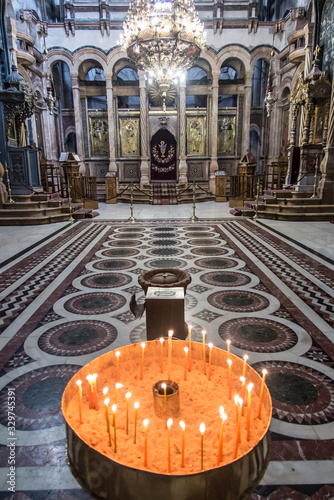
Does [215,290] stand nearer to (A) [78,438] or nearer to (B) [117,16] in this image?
(A) [78,438]

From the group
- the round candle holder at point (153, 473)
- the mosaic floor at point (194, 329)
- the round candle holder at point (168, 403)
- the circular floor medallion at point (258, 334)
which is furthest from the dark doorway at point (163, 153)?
the round candle holder at point (153, 473)

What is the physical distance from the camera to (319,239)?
6.80 m

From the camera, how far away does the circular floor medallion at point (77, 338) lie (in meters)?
2.87

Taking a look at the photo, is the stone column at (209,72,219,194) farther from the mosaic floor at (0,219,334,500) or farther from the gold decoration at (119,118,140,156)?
the mosaic floor at (0,219,334,500)

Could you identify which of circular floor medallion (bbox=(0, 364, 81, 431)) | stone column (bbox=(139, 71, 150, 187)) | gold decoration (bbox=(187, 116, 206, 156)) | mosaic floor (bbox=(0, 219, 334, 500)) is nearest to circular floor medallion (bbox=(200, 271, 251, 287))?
mosaic floor (bbox=(0, 219, 334, 500))

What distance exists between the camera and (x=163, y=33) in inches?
315

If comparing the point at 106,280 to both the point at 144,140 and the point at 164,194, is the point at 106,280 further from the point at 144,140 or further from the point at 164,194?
the point at 144,140

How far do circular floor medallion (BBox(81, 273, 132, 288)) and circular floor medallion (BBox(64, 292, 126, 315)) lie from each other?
0.29 m

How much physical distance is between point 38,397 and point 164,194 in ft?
43.1

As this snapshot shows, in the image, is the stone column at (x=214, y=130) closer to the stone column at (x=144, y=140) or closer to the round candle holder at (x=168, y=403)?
the stone column at (x=144, y=140)

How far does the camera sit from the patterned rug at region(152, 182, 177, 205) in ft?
46.5

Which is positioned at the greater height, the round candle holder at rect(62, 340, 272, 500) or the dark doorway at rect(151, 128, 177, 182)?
the dark doorway at rect(151, 128, 177, 182)

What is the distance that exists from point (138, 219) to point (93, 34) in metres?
10.9

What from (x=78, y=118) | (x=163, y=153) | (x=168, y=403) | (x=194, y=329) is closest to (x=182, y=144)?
(x=163, y=153)
